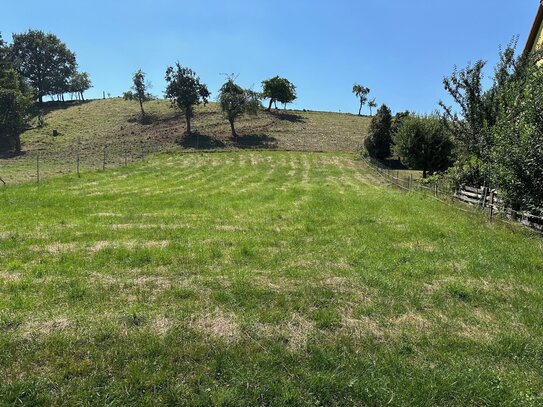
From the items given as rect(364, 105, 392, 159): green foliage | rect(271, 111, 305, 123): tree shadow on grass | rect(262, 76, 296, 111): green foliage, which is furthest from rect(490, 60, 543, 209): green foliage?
rect(262, 76, 296, 111): green foliage

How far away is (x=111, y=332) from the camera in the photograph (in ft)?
16.2

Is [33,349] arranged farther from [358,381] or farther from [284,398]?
[358,381]

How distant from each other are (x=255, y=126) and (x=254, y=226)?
58062 millimetres

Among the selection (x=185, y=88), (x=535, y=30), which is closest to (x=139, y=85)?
(x=185, y=88)

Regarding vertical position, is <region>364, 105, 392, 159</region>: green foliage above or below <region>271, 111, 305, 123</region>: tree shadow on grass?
below

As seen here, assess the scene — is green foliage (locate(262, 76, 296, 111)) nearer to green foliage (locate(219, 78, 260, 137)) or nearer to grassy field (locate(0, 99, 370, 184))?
grassy field (locate(0, 99, 370, 184))

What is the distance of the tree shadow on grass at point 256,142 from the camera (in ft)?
183

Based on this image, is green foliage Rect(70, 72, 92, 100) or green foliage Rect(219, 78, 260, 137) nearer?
green foliage Rect(219, 78, 260, 137)

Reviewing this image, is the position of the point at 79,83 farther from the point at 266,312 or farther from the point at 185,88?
the point at 266,312

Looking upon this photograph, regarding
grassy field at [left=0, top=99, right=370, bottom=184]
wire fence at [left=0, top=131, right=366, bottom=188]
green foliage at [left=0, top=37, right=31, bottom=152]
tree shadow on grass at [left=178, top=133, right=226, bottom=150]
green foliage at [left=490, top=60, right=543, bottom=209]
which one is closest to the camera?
green foliage at [left=490, top=60, right=543, bottom=209]

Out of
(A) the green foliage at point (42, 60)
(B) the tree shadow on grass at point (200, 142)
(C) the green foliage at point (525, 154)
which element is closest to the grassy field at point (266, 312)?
(C) the green foliage at point (525, 154)

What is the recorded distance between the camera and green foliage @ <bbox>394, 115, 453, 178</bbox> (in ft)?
111

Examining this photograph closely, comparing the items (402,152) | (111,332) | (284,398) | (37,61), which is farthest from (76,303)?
(37,61)

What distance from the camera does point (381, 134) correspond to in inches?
1841
